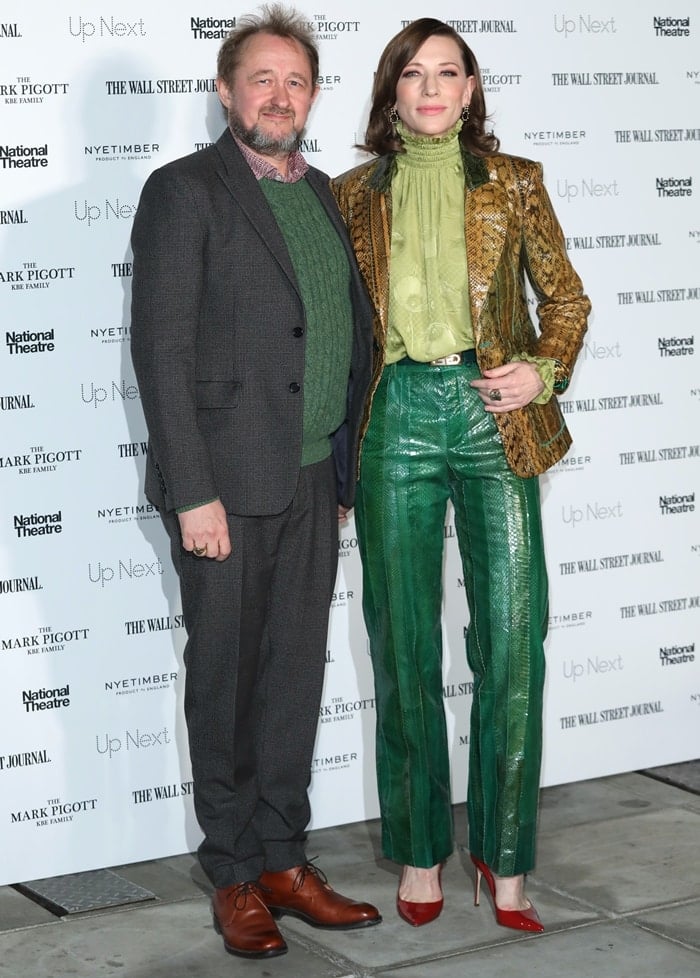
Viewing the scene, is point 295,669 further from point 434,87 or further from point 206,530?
point 434,87

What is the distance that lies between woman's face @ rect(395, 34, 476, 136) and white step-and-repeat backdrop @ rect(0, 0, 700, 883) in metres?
0.81

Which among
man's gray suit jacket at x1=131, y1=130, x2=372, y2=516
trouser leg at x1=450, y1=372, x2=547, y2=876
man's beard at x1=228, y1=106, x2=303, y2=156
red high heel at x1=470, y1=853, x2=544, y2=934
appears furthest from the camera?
red high heel at x1=470, y1=853, x2=544, y2=934

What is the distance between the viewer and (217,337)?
3227mm

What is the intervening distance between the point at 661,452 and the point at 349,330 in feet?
5.42

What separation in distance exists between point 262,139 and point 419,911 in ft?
6.06

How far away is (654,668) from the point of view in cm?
476

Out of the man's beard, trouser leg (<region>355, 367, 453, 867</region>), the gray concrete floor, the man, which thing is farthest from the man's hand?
the gray concrete floor

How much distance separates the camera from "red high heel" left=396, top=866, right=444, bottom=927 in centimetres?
353

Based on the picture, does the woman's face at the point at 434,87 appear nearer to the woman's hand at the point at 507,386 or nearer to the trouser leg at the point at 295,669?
the woman's hand at the point at 507,386

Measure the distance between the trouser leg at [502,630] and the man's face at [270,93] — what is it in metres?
0.68

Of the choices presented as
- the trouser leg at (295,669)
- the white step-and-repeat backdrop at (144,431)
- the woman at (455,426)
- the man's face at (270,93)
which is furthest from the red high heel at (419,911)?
the man's face at (270,93)

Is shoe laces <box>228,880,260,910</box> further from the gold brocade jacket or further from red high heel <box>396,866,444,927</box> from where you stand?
the gold brocade jacket

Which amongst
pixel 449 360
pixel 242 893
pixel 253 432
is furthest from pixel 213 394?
pixel 242 893

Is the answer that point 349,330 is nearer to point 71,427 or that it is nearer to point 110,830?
point 71,427
